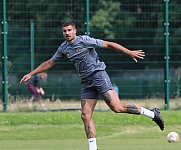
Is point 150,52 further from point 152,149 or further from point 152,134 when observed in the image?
point 152,149

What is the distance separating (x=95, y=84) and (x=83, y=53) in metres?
0.61

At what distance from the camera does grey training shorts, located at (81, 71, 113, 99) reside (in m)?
12.8

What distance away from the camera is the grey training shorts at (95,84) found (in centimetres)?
1277

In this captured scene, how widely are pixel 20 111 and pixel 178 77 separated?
516 cm

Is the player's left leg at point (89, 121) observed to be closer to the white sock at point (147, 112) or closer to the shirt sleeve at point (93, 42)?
the white sock at point (147, 112)

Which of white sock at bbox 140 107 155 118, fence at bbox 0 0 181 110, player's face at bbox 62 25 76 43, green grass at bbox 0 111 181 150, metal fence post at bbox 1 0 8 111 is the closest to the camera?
player's face at bbox 62 25 76 43

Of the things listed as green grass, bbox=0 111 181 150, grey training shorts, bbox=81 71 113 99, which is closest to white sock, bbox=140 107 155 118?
grey training shorts, bbox=81 71 113 99

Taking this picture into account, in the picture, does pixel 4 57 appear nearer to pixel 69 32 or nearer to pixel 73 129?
pixel 73 129

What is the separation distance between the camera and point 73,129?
18484mm

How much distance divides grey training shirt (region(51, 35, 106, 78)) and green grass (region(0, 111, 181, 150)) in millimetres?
3176

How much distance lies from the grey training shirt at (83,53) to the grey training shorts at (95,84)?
0.10 metres

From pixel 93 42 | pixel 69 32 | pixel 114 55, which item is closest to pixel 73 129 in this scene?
pixel 114 55

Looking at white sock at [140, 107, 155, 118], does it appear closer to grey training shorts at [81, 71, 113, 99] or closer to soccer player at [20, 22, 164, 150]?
soccer player at [20, 22, 164, 150]

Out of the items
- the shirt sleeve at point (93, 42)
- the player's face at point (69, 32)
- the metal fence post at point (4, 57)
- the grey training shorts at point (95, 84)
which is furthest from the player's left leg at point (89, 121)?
the metal fence post at point (4, 57)
